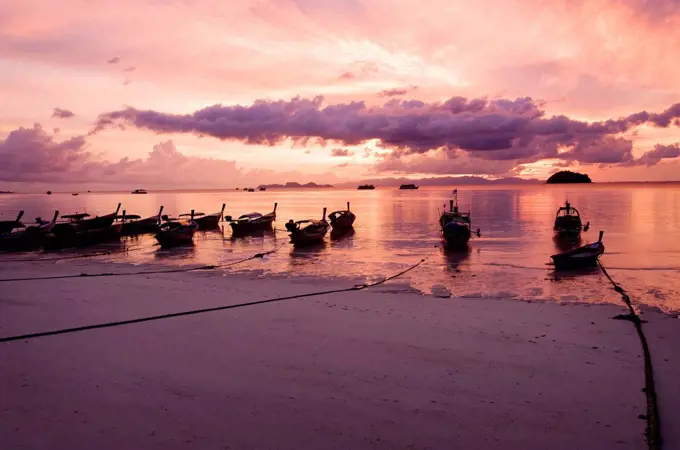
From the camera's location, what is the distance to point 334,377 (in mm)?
9227

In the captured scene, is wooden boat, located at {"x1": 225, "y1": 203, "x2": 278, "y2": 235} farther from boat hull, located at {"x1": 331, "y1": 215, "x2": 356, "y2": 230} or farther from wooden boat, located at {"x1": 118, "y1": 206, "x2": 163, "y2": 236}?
boat hull, located at {"x1": 331, "y1": 215, "x2": 356, "y2": 230}

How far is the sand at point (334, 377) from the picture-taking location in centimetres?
714

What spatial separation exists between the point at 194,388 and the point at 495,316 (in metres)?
9.35

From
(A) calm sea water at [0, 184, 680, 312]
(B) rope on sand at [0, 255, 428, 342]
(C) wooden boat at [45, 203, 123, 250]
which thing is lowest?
(A) calm sea water at [0, 184, 680, 312]

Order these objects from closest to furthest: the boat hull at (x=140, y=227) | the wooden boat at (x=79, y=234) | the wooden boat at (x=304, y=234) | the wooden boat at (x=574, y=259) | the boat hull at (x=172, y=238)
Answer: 1. the wooden boat at (x=574, y=259)
2. the boat hull at (x=172, y=238)
3. the wooden boat at (x=79, y=234)
4. the wooden boat at (x=304, y=234)
5. the boat hull at (x=140, y=227)

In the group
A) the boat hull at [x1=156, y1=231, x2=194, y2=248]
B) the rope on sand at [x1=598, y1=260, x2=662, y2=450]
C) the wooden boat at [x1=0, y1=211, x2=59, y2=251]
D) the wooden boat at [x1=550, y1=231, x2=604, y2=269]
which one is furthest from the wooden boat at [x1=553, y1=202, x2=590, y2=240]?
the wooden boat at [x1=0, y1=211, x2=59, y2=251]

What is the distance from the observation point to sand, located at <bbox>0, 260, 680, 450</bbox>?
7137mm

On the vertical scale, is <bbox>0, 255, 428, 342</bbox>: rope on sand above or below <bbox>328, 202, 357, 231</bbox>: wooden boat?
below

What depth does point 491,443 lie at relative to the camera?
6949mm

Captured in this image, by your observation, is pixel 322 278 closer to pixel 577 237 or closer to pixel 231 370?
pixel 231 370

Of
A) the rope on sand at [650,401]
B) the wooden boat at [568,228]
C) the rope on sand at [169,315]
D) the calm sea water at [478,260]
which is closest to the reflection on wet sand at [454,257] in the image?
the calm sea water at [478,260]

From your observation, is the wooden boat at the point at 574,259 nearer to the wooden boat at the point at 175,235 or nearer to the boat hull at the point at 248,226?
the wooden boat at the point at 175,235

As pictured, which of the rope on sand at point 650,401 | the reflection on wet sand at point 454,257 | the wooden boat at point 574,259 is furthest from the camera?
the reflection on wet sand at point 454,257

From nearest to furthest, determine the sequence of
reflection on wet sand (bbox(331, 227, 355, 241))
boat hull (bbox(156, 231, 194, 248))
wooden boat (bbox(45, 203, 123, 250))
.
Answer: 1. boat hull (bbox(156, 231, 194, 248))
2. wooden boat (bbox(45, 203, 123, 250))
3. reflection on wet sand (bbox(331, 227, 355, 241))
